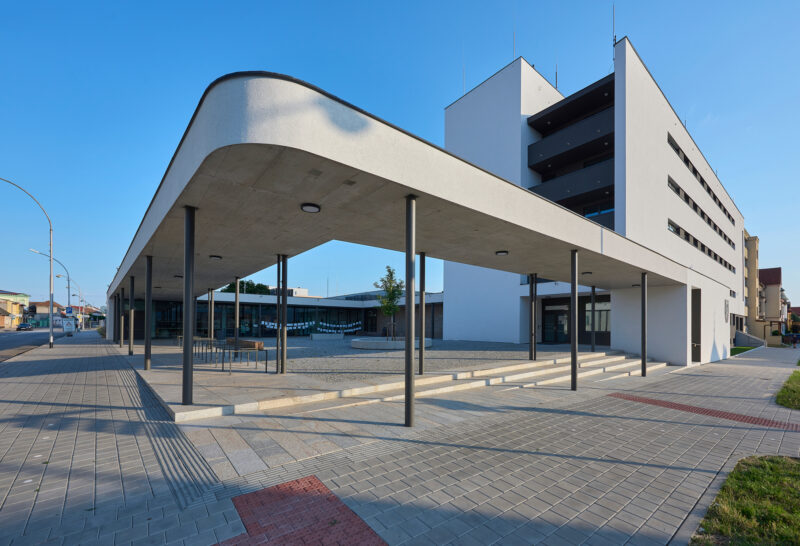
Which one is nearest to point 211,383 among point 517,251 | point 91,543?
point 91,543

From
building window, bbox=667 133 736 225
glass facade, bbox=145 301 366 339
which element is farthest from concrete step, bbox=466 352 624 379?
glass facade, bbox=145 301 366 339

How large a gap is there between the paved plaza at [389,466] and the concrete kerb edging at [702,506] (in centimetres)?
2

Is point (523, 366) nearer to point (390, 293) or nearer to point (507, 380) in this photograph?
point (507, 380)

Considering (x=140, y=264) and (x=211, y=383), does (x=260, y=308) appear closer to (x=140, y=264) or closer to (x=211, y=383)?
(x=140, y=264)

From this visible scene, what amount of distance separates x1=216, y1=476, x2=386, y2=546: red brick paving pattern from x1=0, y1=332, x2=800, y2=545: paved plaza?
3 centimetres

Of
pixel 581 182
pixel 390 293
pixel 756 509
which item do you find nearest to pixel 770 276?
pixel 581 182

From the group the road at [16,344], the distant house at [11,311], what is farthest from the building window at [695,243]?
the distant house at [11,311]

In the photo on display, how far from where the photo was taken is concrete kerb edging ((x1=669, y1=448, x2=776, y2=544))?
292 cm

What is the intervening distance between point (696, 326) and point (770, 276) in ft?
225

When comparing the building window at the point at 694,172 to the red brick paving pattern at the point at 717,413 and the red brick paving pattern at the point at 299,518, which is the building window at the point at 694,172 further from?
the red brick paving pattern at the point at 299,518

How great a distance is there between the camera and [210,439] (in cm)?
491

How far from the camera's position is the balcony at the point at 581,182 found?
2047 centimetres

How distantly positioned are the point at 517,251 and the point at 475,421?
5.02 m

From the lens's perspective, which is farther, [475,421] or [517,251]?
[517,251]
